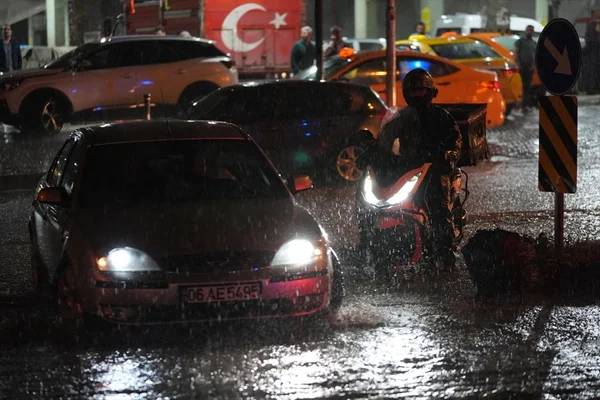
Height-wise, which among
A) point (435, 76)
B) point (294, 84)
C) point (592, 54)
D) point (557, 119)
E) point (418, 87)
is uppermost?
point (418, 87)

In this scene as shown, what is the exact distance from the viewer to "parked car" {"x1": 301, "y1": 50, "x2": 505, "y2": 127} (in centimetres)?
2256

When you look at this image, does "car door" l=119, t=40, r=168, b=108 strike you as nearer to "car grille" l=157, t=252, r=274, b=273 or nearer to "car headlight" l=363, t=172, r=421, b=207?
"car headlight" l=363, t=172, r=421, b=207

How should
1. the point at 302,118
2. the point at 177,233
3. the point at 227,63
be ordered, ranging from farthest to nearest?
the point at 227,63 < the point at 302,118 < the point at 177,233

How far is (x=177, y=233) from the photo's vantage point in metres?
7.99

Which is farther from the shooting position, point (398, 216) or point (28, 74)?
point (28, 74)

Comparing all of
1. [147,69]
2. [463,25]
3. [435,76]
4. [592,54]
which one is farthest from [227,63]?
[463,25]

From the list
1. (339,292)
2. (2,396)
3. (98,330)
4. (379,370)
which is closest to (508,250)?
(339,292)

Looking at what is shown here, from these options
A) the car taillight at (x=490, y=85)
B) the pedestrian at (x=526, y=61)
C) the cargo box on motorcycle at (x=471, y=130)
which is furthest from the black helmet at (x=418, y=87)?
the pedestrian at (x=526, y=61)

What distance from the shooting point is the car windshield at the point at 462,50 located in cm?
2838

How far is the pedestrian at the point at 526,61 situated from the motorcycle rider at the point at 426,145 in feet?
64.9

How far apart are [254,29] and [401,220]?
2079 cm

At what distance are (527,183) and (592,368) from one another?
30.9ft

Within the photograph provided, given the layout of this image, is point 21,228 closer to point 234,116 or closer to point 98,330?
point 234,116

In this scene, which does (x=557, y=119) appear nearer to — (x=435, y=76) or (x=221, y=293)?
(x=221, y=293)
